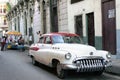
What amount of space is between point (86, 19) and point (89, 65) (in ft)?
37.9

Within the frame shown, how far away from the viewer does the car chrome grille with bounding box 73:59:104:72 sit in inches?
439

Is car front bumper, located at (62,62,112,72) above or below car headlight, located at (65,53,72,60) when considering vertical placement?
below

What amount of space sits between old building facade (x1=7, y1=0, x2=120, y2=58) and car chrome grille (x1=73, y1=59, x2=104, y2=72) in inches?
253

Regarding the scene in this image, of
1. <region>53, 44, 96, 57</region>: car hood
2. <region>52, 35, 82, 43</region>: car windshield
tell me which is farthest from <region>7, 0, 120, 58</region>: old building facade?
<region>53, 44, 96, 57</region>: car hood

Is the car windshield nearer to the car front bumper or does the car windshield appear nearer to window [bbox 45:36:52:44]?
window [bbox 45:36:52:44]

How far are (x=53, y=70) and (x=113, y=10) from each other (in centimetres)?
631

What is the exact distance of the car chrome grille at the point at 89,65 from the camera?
1115cm

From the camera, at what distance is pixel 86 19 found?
22.6 meters

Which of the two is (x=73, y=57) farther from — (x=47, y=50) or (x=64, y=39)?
(x=47, y=50)

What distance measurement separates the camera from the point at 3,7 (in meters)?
98.3

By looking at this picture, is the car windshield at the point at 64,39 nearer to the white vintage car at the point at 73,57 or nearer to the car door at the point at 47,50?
the white vintage car at the point at 73,57

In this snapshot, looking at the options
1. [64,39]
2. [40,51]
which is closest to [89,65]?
[64,39]

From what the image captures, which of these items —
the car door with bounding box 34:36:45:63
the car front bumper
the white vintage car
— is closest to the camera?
the car front bumper

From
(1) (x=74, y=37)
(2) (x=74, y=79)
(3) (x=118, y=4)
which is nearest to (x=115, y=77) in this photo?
(2) (x=74, y=79)
